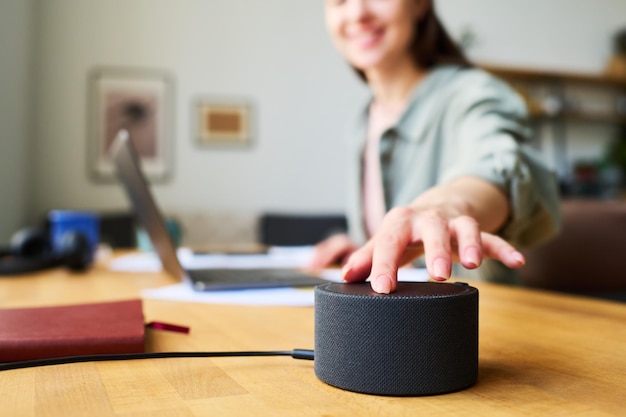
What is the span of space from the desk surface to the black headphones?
0.66 meters

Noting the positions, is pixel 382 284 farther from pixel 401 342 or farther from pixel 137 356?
pixel 137 356

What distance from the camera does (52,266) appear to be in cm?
133

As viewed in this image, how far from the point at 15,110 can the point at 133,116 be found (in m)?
0.79

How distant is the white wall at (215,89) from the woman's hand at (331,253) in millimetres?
2703

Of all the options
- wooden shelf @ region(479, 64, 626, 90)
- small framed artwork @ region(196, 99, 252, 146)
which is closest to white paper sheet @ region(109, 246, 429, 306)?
small framed artwork @ region(196, 99, 252, 146)

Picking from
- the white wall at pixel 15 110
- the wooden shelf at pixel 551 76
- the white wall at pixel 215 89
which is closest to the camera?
the white wall at pixel 15 110

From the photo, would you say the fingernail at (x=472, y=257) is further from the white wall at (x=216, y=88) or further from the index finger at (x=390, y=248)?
the white wall at (x=216, y=88)

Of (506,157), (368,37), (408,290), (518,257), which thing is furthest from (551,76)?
(408,290)

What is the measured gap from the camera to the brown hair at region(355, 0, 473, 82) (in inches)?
58.4

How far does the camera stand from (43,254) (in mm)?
1399

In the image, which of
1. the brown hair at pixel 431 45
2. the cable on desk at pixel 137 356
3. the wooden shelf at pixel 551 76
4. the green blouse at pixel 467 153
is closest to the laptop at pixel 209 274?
the green blouse at pixel 467 153

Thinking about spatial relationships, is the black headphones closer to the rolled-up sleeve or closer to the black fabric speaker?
the rolled-up sleeve

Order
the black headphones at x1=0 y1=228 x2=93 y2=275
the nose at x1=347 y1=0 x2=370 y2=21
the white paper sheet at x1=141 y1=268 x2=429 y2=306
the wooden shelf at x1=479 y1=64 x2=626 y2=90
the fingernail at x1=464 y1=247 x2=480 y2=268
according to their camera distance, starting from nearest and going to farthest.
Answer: the fingernail at x1=464 y1=247 x2=480 y2=268 → the white paper sheet at x1=141 y1=268 x2=429 y2=306 → the black headphones at x1=0 y1=228 x2=93 y2=275 → the nose at x1=347 y1=0 x2=370 y2=21 → the wooden shelf at x1=479 y1=64 x2=626 y2=90

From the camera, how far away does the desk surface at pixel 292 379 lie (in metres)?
0.37
